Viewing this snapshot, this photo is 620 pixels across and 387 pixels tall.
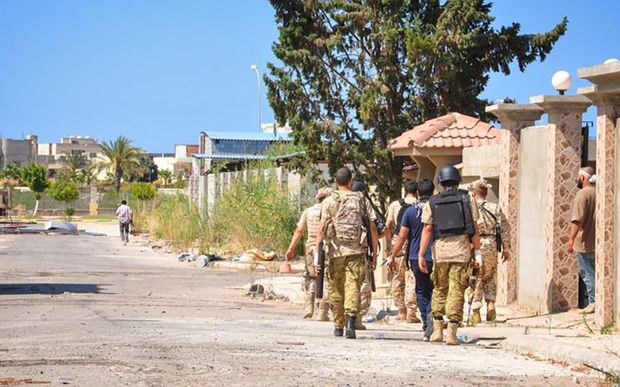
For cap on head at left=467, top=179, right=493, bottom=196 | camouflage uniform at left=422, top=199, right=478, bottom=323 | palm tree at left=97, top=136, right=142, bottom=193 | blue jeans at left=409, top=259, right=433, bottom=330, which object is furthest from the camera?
palm tree at left=97, top=136, right=142, bottom=193

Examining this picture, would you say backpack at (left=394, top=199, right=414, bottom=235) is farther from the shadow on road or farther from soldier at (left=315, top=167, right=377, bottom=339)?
the shadow on road

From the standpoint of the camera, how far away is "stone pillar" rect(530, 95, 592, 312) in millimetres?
15742

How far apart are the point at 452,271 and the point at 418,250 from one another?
1562 millimetres

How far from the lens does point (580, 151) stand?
15859 mm

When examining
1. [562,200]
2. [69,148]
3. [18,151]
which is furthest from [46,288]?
[69,148]

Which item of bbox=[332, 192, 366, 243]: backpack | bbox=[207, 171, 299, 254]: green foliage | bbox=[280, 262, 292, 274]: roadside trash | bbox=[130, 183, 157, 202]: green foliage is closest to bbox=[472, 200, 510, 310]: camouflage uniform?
bbox=[332, 192, 366, 243]: backpack

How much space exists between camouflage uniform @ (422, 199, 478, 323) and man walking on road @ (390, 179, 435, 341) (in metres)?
0.66

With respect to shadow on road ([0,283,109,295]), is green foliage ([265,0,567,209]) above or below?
above

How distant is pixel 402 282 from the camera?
51.7ft

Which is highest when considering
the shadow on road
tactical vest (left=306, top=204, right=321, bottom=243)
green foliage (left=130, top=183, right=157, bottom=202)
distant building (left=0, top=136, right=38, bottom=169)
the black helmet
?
distant building (left=0, top=136, right=38, bottom=169)

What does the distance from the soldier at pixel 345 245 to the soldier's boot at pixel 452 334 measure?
1.17 m

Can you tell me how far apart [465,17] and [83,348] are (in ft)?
53.6

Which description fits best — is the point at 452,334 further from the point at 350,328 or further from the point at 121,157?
the point at 121,157

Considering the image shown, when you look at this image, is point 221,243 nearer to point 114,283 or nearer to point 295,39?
point 295,39
